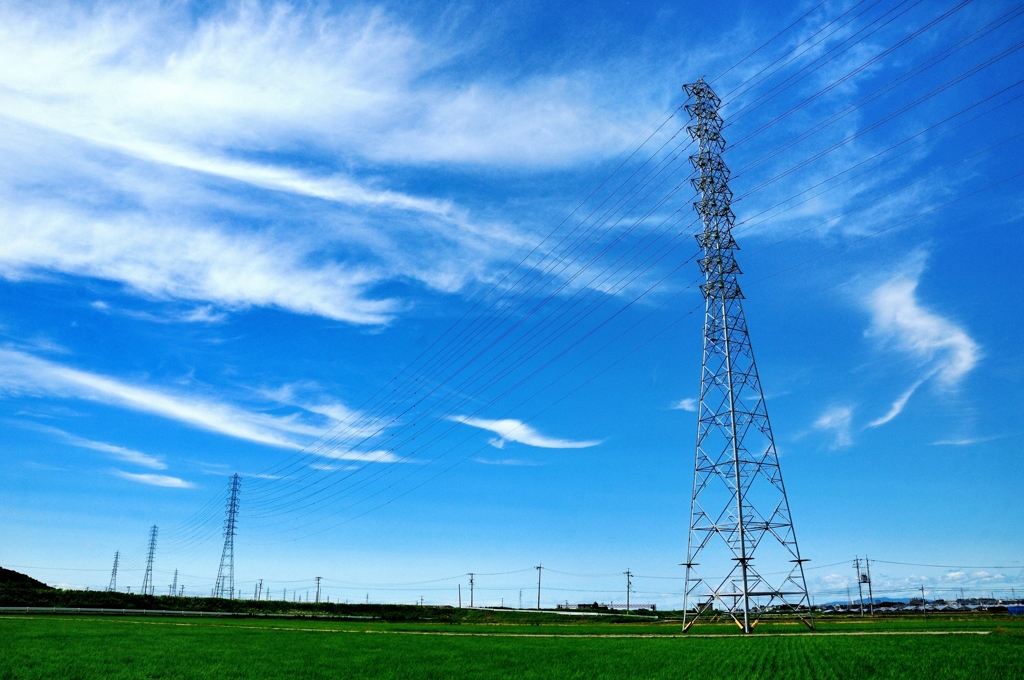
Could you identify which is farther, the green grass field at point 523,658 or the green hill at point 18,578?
the green hill at point 18,578

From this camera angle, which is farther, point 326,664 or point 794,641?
point 794,641

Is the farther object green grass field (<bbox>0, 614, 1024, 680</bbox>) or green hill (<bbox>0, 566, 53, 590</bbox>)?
green hill (<bbox>0, 566, 53, 590</bbox>)

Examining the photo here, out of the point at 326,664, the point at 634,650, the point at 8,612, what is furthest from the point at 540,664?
the point at 8,612

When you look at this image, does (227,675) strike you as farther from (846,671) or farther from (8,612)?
(8,612)

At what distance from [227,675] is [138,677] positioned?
3.32 meters

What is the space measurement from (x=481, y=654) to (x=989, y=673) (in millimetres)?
22887

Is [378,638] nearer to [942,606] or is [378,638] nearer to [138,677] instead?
[138,677]

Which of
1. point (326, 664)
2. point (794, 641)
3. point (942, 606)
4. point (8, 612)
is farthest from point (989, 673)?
point (942, 606)

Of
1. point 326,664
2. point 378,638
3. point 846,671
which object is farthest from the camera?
point 378,638

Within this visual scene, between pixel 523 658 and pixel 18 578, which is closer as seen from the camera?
pixel 523 658

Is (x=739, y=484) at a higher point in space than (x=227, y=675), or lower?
higher

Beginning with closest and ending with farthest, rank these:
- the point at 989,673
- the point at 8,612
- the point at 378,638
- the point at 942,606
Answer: the point at 989,673 → the point at 378,638 → the point at 8,612 → the point at 942,606

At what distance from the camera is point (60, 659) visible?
31.5 metres

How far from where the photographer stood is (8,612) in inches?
2972
